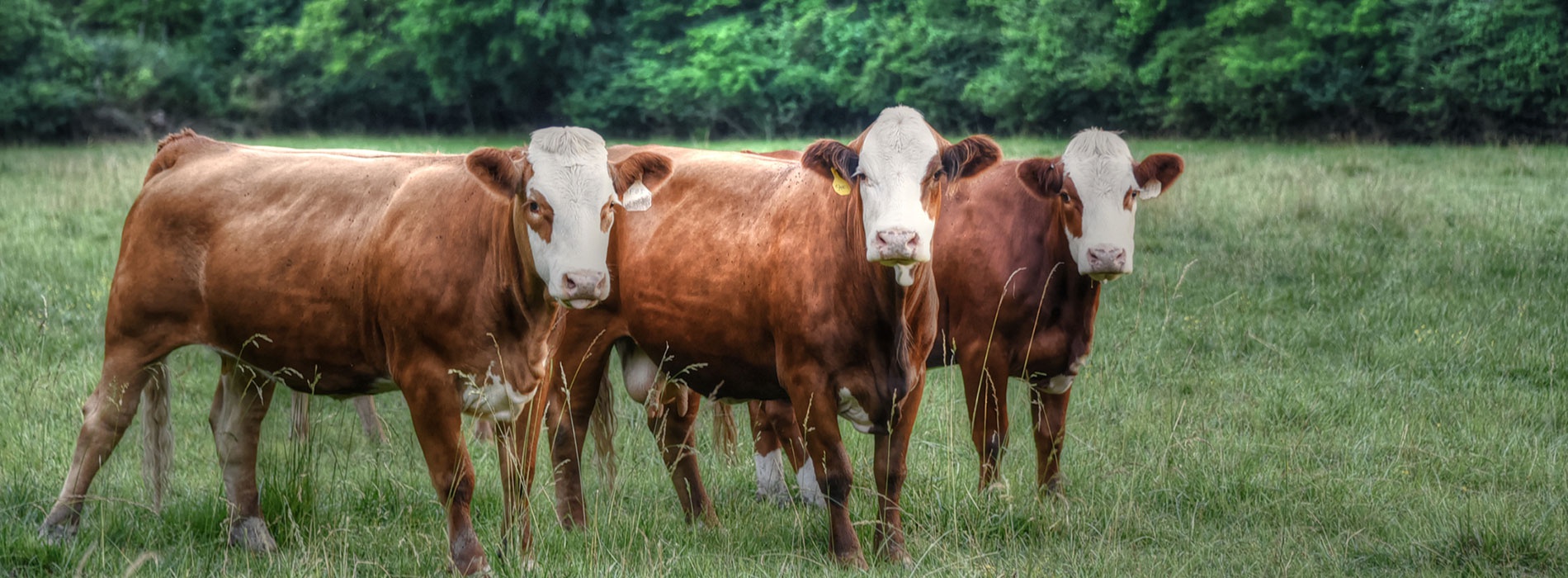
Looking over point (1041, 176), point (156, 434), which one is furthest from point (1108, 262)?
point (156, 434)

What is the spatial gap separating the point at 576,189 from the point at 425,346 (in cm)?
76

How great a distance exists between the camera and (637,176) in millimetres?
4492

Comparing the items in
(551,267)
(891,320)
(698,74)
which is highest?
(551,267)

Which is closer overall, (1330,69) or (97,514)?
(97,514)

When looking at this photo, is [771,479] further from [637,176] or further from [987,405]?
[637,176]

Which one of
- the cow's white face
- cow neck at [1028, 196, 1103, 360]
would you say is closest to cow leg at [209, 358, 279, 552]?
the cow's white face

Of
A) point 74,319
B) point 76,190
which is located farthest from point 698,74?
point 74,319

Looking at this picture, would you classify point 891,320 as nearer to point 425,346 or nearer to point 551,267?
point 551,267

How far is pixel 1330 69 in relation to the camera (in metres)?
27.2

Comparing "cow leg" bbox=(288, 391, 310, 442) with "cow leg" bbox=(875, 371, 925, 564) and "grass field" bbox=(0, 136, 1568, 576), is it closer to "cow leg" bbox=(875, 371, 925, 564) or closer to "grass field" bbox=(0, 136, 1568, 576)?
"grass field" bbox=(0, 136, 1568, 576)

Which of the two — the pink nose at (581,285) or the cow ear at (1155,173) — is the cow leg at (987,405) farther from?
the pink nose at (581,285)

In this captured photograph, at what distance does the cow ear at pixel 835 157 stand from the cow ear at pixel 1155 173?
1.79 meters

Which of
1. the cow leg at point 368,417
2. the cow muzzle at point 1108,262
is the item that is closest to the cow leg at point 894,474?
the cow muzzle at point 1108,262

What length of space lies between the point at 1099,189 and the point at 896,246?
1738 mm
